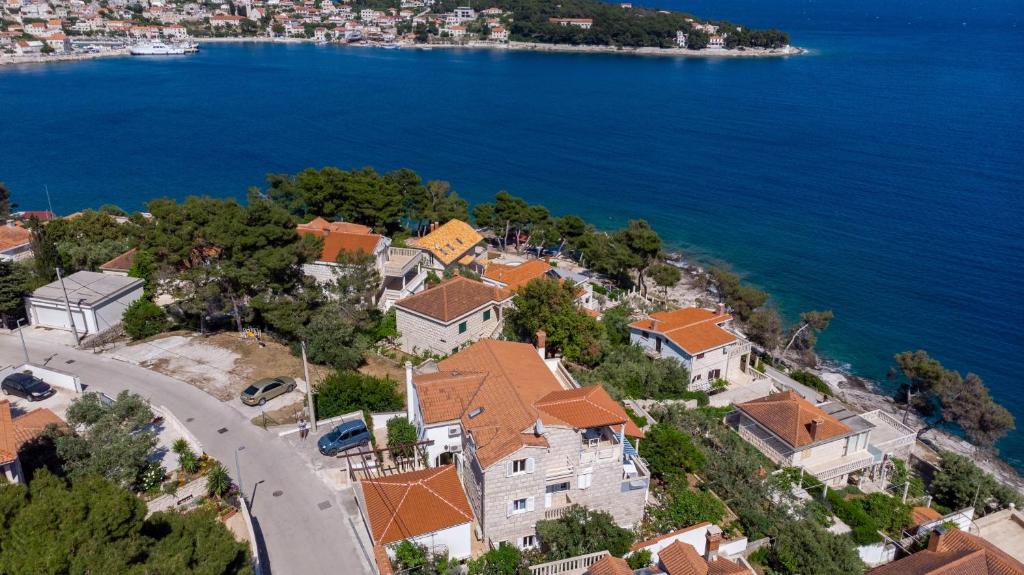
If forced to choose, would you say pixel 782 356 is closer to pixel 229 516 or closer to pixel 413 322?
pixel 413 322

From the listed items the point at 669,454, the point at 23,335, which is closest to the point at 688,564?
the point at 669,454

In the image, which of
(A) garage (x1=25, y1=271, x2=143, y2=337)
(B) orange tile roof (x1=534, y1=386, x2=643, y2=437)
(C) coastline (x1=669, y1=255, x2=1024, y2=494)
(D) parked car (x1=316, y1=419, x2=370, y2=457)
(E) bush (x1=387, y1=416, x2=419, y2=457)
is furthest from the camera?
(C) coastline (x1=669, y1=255, x2=1024, y2=494)

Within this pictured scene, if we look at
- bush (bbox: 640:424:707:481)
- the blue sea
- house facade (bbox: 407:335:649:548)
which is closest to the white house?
house facade (bbox: 407:335:649:548)

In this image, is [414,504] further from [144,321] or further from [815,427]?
[144,321]

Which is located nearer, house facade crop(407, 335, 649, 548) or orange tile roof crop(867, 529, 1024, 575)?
house facade crop(407, 335, 649, 548)

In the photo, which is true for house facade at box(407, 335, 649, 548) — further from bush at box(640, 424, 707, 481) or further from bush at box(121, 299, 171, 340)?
bush at box(121, 299, 171, 340)

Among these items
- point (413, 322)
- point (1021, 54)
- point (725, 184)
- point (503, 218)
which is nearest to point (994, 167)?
point (725, 184)
